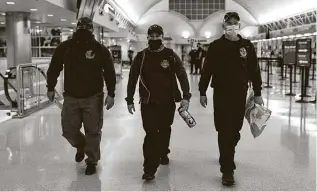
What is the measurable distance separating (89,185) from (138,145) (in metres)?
1.88

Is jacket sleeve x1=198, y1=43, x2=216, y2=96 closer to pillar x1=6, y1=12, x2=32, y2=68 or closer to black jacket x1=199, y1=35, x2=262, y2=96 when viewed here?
black jacket x1=199, y1=35, x2=262, y2=96

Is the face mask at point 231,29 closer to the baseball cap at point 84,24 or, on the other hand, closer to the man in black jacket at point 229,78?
the man in black jacket at point 229,78

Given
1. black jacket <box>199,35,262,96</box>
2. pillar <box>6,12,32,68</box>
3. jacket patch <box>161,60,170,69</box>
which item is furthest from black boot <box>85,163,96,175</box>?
pillar <box>6,12,32,68</box>

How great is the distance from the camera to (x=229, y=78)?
4074 mm

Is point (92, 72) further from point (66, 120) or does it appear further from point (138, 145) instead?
point (138, 145)

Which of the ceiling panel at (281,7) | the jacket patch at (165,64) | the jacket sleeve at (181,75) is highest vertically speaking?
the ceiling panel at (281,7)

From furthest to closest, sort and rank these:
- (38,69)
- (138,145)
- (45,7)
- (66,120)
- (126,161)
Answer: (45,7)
(38,69)
(138,145)
(126,161)
(66,120)

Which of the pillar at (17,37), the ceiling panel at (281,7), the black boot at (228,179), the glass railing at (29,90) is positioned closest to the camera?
the black boot at (228,179)

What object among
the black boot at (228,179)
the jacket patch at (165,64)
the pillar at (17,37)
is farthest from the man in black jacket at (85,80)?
the pillar at (17,37)

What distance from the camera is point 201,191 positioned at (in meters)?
3.86

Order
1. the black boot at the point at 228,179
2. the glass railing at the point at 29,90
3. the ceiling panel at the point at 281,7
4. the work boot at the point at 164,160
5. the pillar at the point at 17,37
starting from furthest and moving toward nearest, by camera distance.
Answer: the ceiling panel at the point at 281,7, the pillar at the point at 17,37, the glass railing at the point at 29,90, the work boot at the point at 164,160, the black boot at the point at 228,179

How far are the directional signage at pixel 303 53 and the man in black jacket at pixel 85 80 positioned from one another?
8098 mm

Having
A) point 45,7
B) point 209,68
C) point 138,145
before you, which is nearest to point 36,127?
point 138,145

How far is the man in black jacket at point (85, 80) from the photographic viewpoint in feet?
14.2
